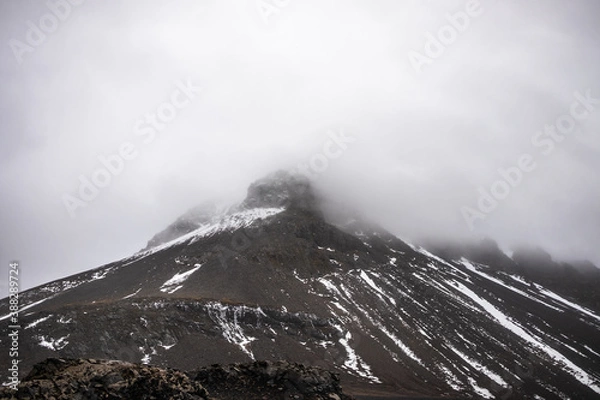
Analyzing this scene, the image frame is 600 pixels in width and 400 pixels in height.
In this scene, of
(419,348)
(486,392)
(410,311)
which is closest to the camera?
(486,392)

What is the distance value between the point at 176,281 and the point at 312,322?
51.0 m

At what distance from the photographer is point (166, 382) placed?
22344mm

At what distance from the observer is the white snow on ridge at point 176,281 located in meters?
133

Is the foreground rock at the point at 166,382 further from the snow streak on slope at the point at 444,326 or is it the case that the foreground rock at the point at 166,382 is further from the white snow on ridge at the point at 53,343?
the snow streak on slope at the point at 444,326

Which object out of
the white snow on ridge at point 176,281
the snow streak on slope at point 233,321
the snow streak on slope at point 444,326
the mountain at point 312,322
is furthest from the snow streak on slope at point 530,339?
the white snow on ridge at point 176,281

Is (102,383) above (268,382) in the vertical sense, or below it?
above

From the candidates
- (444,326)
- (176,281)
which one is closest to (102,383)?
(176,281)

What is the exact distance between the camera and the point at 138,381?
70.9ft

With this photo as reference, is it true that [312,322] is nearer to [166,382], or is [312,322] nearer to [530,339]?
[530,339]

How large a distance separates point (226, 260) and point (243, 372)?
425ft

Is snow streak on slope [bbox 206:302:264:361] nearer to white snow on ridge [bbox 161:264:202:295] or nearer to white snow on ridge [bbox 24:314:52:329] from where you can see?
white snow on ridge [bbox 161:264:202:295]

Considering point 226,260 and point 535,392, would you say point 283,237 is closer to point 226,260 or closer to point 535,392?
point 226,260

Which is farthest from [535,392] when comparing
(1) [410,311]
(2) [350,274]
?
(2) [350,274]

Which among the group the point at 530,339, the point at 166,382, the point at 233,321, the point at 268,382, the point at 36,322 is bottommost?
the point at 530,339
